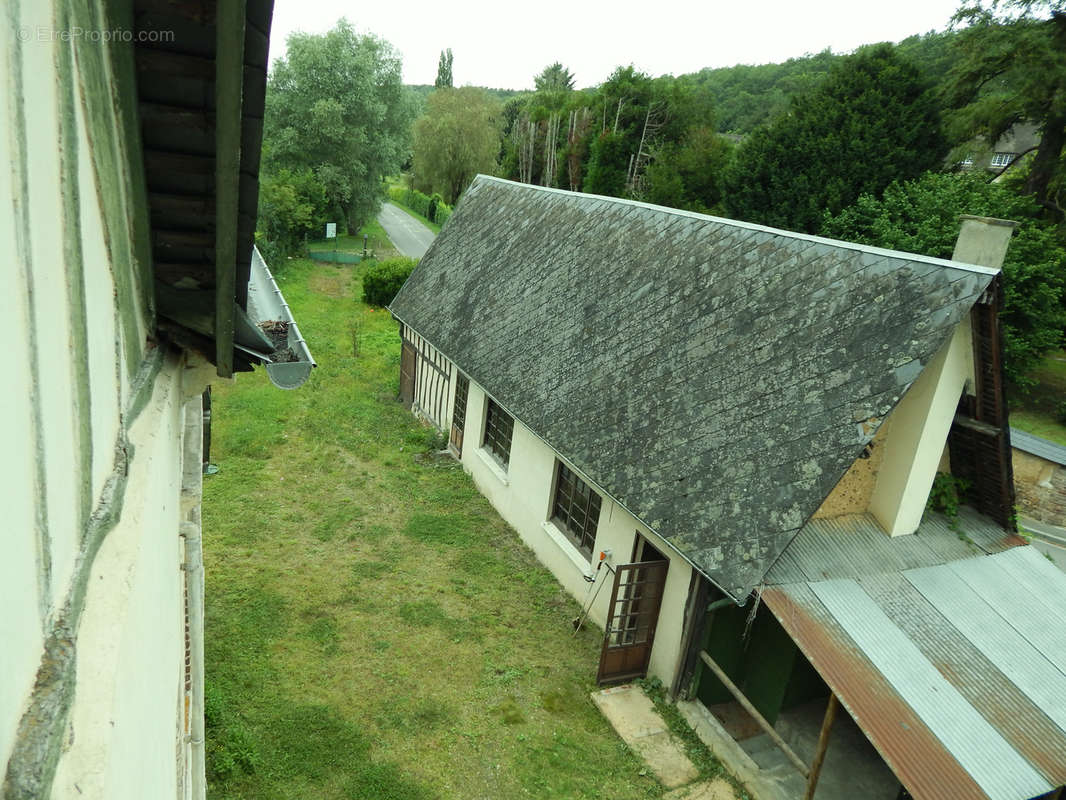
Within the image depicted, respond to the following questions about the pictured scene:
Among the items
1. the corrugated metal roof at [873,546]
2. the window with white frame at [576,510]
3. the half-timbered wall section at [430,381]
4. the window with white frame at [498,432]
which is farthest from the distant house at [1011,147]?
the window with white frame at [576,510]

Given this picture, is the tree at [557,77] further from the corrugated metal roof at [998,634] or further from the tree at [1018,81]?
the corrugated metal roof at [998,634]

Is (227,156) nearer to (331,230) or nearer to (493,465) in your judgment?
(493,465)

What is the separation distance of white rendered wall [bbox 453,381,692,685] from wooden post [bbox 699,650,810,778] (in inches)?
16.9

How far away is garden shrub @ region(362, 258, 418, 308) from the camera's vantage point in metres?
27.0

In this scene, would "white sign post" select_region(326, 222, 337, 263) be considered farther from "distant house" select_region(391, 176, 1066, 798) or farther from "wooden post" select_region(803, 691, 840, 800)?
"wooden post" select_region(803, 691, 840, 800)

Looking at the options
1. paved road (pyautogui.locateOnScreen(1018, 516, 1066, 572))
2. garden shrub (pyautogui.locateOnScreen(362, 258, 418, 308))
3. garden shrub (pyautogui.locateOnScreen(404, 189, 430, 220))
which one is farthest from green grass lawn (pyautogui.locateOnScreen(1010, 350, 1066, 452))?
garden shrub (pyautogui.locateOnScreen(404, 189, 430, 220))

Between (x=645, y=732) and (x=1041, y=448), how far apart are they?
14152mm

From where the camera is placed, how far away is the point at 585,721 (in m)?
8.32

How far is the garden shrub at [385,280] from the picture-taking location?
88.6ft

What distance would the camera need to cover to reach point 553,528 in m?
11.1

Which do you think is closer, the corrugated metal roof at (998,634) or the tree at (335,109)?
the corrugated metal roof at (998,634)

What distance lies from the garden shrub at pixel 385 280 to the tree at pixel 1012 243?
1646cm

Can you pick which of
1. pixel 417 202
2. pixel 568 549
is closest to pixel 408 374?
pixel 568 549

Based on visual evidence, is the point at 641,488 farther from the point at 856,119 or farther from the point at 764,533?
the point at 856,119
